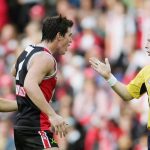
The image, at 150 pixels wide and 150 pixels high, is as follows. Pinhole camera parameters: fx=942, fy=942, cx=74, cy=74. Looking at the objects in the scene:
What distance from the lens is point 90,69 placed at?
1681 centimetres

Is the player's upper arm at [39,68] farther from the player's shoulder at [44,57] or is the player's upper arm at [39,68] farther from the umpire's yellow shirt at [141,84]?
the umpire's yellow shirt at [141,84]

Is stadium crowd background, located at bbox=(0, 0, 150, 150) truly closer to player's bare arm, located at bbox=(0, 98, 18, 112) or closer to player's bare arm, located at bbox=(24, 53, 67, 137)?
player's bare arm, located at bbox=(0, 98, 18, 112)

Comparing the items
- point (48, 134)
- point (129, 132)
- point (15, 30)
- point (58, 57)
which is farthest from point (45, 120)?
point (15, 30)

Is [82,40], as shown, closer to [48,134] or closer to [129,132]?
[129,132]

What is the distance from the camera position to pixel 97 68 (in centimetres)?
1066

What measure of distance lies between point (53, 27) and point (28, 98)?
0.82m

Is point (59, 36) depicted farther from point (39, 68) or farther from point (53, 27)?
point (39, 68)

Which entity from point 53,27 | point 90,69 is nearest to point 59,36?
point 53,27

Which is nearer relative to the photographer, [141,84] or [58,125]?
[58,125]

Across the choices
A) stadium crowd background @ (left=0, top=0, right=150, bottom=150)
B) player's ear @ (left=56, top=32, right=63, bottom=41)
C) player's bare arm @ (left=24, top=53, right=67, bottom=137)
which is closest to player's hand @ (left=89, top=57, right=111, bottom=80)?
player's ear @ (left=56, top=32, right=63, bottom=41)

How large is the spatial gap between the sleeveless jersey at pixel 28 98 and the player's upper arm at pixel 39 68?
0.32ft

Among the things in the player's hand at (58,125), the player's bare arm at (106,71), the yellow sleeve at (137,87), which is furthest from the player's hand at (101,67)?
the player's hand at (58,125)

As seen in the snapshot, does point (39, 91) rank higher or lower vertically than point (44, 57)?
lower

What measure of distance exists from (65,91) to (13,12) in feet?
13.6
